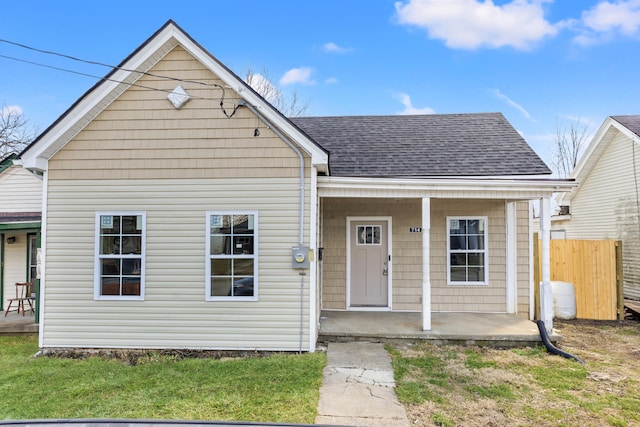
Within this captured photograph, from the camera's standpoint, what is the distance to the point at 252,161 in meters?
5.77

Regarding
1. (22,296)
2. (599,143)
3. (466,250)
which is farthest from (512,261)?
(22,296)

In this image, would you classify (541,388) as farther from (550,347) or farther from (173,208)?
(173,208)

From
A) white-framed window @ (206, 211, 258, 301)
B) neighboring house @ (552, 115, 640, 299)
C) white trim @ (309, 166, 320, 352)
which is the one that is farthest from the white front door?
neighboring house @ (552, 115, 640, 299)

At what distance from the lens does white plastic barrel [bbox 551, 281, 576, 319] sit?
7.97 meters

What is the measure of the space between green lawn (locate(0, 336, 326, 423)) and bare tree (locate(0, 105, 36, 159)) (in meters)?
17.4

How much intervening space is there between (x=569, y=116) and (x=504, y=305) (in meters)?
23.1

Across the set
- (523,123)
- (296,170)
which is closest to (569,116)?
(523,123)

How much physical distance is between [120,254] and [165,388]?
8.38 feet

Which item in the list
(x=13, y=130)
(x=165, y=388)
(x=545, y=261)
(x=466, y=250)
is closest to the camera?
(x=165, y=388)

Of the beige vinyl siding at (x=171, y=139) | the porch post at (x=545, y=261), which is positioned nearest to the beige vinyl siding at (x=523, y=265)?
the porch post at (x=545, y=261)

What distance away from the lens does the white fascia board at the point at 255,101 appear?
18.3ft

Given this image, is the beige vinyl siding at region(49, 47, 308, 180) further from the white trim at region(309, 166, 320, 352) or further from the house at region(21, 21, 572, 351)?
the white trim at region(309, 166, 320, 352)

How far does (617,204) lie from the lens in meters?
11.1

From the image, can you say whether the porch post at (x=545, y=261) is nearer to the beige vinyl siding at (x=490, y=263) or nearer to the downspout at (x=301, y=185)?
the beige vinyl siding at (x=490, y=263)
